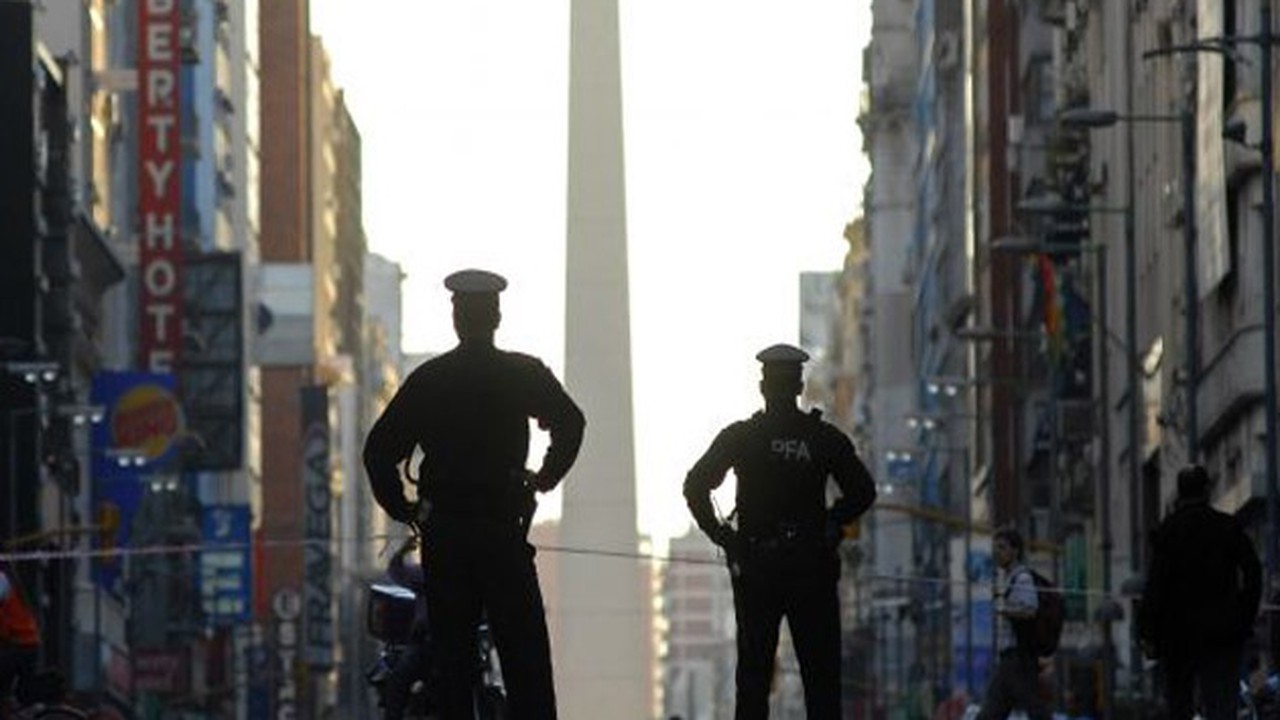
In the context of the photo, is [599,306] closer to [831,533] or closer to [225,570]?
[225,570]

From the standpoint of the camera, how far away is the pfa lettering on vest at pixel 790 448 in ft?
93.2

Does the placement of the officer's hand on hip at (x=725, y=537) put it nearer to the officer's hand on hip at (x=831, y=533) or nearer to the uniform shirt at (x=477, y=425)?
the officer's hand on hip at (x=831, y=533)

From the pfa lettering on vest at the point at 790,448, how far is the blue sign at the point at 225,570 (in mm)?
117809

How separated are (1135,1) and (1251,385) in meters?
26.7

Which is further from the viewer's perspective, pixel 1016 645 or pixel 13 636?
pixel 1016 645

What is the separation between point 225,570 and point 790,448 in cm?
12318

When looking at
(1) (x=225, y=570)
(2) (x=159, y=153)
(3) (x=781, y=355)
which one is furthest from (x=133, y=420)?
(3) (x=781, y=355)

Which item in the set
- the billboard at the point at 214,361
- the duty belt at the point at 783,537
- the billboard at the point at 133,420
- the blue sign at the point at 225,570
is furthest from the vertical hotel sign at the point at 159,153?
the duty belt at the point at 783,537

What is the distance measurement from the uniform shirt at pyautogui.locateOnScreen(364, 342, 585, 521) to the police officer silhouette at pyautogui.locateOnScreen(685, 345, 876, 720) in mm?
3197

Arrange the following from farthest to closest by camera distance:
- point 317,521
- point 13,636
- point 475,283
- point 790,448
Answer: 1. point 317,521
2. point 13,636
3. point 790,448
4. point 475,283

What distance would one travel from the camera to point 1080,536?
116 metres

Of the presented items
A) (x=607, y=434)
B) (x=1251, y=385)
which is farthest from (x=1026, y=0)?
(x=1251, y=385)

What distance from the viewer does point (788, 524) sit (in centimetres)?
2853

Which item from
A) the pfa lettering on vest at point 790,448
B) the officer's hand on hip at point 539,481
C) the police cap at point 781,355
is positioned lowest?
the officer's hand on hip at point 539,481
